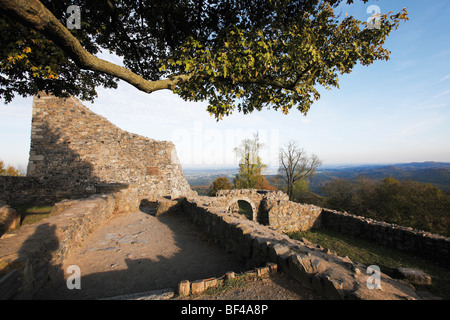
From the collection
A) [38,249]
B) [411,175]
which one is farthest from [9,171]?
[411,175]

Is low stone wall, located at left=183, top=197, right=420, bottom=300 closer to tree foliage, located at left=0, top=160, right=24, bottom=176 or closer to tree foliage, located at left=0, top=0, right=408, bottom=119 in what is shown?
tree foliage, located at left=0, top=0, right=408, bottom=119

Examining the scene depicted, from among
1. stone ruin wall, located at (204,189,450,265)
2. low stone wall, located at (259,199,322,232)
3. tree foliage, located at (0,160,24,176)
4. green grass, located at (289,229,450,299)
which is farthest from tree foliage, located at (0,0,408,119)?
tree foliage, located at (0,160,24,176)

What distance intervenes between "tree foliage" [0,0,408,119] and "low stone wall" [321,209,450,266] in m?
9.20

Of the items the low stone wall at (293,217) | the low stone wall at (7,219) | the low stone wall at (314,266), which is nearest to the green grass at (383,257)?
the low stone wall at (293,217)

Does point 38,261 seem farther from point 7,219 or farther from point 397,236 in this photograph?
point 397,236

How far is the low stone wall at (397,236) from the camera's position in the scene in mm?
8398

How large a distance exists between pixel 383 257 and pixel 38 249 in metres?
13.3

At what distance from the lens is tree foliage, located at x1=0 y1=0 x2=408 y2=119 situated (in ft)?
13.9

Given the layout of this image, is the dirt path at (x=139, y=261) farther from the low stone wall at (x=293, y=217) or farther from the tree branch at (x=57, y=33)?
the low stone wall at (x=293, y=217)

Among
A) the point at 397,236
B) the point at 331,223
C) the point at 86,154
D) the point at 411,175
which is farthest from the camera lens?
the point at 411,175

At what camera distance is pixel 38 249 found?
3.06 meters

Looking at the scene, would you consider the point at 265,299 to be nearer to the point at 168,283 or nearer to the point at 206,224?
the point at 168,283

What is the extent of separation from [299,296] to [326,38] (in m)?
6.54

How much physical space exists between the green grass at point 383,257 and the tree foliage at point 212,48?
770 centimetres
